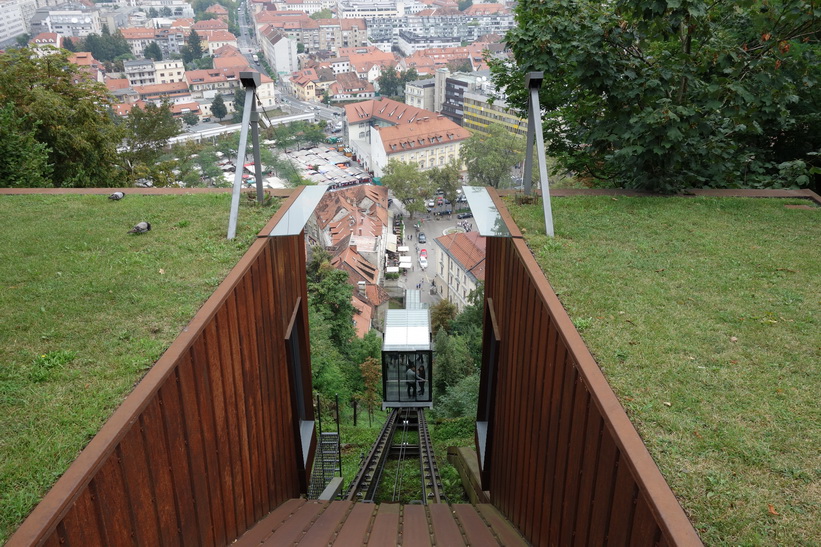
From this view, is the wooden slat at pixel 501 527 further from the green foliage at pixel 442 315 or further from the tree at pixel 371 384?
the green foliage at pixel 442 315

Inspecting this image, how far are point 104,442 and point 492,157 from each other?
4423 cm

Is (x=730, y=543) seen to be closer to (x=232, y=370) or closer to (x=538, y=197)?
(x=232, y=370)

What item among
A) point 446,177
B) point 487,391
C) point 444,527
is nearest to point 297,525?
point 444,527

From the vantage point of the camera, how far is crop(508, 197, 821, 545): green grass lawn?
2.66 meters

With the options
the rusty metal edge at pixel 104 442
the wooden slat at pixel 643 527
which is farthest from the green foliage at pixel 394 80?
the wooden slat at pixel 643 527


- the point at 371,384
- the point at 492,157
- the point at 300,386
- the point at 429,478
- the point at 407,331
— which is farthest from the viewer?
the point at 492,157

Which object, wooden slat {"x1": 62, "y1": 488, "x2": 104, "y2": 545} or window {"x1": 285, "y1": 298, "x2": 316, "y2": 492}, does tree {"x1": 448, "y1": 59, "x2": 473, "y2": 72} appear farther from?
wooden slat {"x1": 62, "y1": 488, "x2": 104, "y2": 545}

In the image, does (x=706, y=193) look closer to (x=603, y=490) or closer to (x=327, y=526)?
(x=603, y=490)

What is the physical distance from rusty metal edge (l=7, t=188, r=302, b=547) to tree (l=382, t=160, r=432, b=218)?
4191 centimetres

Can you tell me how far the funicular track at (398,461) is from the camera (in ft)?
28.5

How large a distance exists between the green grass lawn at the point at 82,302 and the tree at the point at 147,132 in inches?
486

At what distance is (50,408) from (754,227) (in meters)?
6.78

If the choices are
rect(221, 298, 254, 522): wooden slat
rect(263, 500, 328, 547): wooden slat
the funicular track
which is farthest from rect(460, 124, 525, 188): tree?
rect(221, 298, 254, 522): wooden slat

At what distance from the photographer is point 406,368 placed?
13609mm
